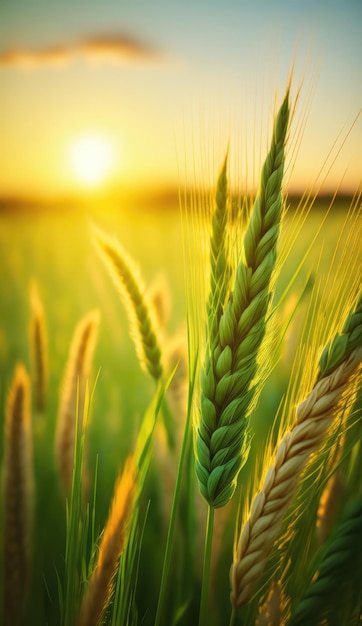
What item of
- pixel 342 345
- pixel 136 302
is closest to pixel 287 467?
pixel 342 345

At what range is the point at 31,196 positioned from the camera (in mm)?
643

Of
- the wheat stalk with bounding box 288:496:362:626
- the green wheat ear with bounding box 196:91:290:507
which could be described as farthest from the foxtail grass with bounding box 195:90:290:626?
the wheat stalk with bounding box 288:496:362:626

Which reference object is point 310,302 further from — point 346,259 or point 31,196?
point 31,196

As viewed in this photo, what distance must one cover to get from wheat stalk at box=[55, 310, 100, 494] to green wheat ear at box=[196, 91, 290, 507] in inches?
6.1

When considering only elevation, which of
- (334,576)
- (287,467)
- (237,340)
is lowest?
(334,576)

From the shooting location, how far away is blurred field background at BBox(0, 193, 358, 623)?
628 millimetres

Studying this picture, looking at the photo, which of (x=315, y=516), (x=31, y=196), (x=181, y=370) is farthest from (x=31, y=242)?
(x=315, y=516)

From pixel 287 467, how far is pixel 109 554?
0.71 feet

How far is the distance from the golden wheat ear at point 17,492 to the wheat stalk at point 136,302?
149 mm

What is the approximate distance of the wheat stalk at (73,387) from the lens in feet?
2.05

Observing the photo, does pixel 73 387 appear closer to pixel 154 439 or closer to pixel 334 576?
pixel 154 439

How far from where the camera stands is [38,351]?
64 cm

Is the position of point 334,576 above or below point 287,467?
below

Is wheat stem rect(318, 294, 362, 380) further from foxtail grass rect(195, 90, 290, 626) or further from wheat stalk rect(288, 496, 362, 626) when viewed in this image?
wheat stalk rect(288, 496, 362, 626)
